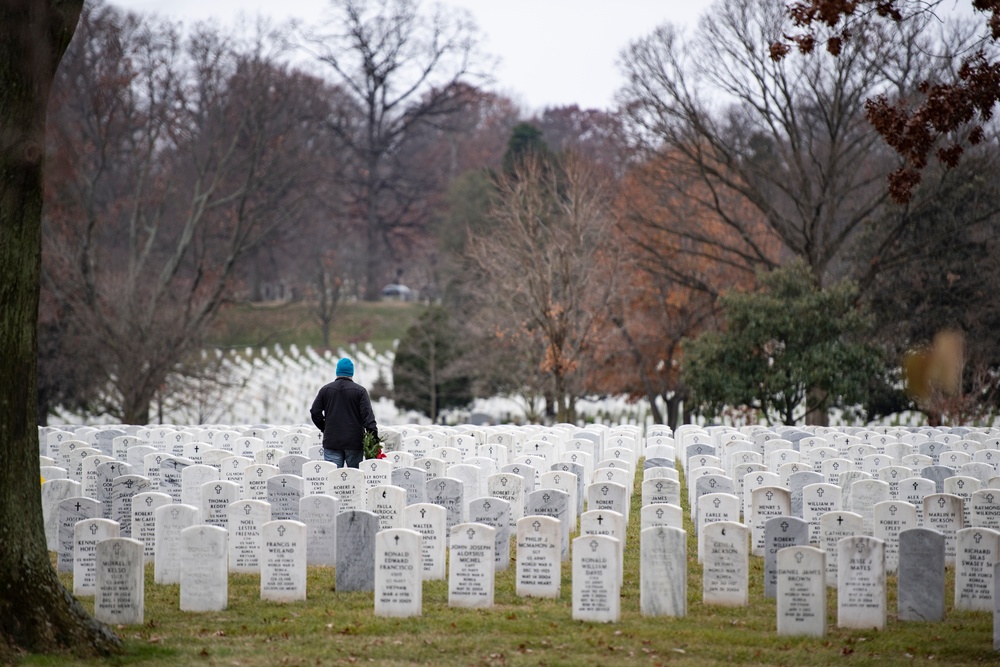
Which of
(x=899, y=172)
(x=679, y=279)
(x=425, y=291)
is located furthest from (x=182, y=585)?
(x=425, y=291)

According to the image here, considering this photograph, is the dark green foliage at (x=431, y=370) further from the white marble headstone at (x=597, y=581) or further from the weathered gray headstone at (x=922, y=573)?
the weathered gray headstone at (x=922, y=573)

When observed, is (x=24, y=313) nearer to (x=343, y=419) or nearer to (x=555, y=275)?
(x=343, y=419)

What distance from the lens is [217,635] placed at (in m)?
8.62

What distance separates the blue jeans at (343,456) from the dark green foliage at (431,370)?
23.0 meters

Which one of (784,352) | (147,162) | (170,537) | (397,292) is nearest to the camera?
(170,537)

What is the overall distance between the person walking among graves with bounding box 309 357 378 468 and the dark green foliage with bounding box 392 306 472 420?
2304cm

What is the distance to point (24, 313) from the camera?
830 centimetres

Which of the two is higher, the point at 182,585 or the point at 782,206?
the point at 782,206

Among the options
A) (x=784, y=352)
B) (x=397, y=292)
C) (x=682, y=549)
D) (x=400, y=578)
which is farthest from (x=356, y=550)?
(x=397, y=292)

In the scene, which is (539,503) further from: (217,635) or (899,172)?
(899,172)

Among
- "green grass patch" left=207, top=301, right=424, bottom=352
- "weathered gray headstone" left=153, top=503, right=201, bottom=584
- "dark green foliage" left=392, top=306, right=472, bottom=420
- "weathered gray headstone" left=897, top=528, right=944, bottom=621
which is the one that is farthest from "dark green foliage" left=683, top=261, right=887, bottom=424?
"green grass patch" left=207, top=301, right=424, bottom=352

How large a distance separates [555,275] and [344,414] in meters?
17.8

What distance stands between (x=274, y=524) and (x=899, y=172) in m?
7.20

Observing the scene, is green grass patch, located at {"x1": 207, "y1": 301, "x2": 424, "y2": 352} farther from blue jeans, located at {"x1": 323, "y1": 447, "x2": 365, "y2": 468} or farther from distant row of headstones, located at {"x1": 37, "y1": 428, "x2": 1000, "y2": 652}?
distant row of headstones, located at {"x1": 37, "y1": 428, "x2": 1000, "y2": 652}
